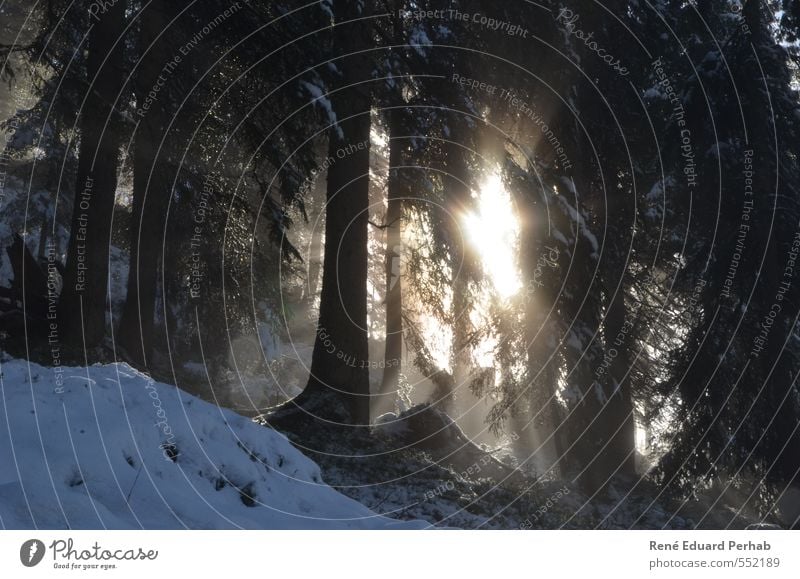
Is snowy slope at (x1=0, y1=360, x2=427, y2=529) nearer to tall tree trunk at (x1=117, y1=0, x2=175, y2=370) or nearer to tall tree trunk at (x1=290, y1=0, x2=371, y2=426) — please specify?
tall tree trunk at (x1=290, y1=0, x2=371, y2=426)

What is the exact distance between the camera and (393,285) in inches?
823

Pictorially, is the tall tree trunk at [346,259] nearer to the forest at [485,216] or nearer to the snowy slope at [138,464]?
the forest at [485,216]

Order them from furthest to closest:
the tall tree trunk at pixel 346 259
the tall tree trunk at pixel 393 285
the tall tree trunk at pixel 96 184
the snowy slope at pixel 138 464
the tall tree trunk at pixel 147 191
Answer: the tall tree trunk at pixel 393 285
the tall tree trunk at pixel 346 259
the tall tree trunk at pixel 147 191
the tall tree trunk at pixel 96 184
the snowy slope at pixel 138 464

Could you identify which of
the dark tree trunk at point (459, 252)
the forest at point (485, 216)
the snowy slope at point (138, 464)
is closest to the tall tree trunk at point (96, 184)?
the forest at point (485, 216)

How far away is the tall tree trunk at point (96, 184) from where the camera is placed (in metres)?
12.1

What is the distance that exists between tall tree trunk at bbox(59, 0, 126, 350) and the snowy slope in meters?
5.27

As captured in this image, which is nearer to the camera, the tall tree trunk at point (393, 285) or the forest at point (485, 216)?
the forest at point (485, 216)

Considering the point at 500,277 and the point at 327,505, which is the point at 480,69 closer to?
the point at 500,277

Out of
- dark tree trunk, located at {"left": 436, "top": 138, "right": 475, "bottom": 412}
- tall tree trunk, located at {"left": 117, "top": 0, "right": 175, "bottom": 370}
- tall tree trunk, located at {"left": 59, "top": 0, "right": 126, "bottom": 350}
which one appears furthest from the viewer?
dark tree trunk, located at {"left": 436, "top": 138, "right": 475, "bottom": 412}

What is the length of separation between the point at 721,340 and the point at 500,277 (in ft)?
15.0

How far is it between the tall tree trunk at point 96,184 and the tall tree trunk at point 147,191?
0.50 metres

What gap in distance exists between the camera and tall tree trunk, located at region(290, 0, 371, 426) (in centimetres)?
1351

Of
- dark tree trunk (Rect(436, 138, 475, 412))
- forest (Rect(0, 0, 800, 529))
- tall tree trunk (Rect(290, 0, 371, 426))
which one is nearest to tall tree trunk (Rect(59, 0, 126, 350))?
forest (Rect(0, 0, 800, 529))

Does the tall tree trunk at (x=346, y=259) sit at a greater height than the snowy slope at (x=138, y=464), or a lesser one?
greater
